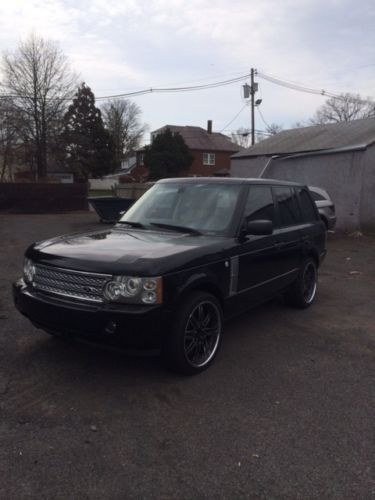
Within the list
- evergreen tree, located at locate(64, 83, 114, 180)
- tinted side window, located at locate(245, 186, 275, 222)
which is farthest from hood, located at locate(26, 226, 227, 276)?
evergreen tree, located at locate(64, 83, 114, 180)

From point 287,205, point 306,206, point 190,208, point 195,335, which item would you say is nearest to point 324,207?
point 306,206

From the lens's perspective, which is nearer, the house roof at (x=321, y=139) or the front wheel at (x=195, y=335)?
the front wheel at (x=195, y=335)

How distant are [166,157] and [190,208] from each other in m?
36.7

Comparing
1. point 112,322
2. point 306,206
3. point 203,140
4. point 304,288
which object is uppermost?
point 203,140

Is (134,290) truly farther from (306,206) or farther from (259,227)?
(306,206)

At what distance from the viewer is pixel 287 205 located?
5359mm

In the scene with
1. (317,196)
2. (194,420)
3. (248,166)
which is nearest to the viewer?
(194,420)

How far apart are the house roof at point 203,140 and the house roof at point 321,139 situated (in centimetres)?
2786

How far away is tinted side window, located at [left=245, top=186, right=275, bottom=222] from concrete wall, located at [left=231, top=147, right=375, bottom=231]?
9.58m

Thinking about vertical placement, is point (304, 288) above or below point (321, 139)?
below

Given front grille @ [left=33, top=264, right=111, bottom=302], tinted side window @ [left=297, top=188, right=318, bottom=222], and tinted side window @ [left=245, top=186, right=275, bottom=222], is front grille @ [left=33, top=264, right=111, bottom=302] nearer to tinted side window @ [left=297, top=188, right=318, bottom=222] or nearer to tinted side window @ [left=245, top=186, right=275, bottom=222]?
tinted side window @ [left=245, top=186, right=275, bottom=222]

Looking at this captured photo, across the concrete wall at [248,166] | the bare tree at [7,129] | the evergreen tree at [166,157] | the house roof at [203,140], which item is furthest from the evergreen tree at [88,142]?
the concrete wall at [248,166]

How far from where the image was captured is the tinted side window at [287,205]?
5.14 m

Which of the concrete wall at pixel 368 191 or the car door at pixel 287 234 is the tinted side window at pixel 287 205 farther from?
the concrete wall at pixel 368 191
